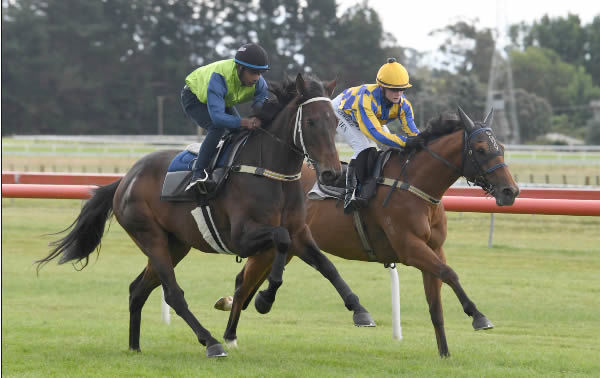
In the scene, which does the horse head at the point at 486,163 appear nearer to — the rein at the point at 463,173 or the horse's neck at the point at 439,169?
the rein at the point at 463,173

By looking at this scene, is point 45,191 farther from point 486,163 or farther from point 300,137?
point 486,163

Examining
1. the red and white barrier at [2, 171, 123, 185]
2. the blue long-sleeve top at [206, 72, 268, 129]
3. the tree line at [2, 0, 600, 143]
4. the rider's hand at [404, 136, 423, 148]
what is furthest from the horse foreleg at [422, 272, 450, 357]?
the tree line at [2, 0, 600, 143]

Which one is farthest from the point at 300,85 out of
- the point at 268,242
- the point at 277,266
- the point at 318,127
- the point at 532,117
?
the point at 532,117

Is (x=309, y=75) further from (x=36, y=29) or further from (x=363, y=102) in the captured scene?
(x=36, y=29)

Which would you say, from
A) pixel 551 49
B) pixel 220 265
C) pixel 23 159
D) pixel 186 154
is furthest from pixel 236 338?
pixel 551 49

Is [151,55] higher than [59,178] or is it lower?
lower

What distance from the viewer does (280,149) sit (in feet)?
16.6

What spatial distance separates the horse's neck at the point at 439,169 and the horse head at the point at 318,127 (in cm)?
103

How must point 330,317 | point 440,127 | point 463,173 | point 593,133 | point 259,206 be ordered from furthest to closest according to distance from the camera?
point 593,133 < point 330,317 < point 440,127 < point 463,173 < point 259,206

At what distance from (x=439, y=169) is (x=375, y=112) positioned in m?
0.61

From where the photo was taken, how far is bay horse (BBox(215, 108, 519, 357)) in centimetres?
542

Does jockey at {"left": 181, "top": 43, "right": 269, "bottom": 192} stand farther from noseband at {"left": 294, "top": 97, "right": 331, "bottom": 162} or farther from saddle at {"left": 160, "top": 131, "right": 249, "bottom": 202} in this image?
noseband at {"left": 294, "top": 97, "right": 331, "bottom": 162}

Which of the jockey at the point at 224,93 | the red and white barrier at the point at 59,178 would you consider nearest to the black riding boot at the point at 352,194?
the jockey at the point at 224,93

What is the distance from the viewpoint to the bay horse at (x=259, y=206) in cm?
484
